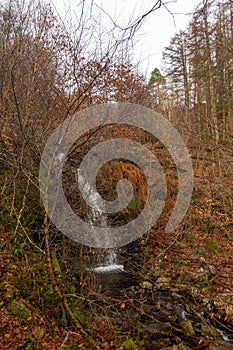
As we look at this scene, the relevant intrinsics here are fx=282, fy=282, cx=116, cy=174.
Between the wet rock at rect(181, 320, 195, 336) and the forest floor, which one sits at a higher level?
the forest floor

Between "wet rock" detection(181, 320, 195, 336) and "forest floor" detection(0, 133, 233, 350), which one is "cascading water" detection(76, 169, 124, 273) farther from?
"wet rock" detection(181, 320, 195, 336)

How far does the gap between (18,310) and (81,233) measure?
2.04m

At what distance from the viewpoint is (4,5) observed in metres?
7.73

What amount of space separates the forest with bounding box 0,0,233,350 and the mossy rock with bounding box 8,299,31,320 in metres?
0.01

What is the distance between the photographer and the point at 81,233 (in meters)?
5.50

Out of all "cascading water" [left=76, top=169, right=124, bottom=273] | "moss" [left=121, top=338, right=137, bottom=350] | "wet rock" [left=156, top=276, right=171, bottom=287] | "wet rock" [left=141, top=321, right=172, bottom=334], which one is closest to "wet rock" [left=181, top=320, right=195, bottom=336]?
"wet rock" [left=141, top=321, right=172, bottom=334]

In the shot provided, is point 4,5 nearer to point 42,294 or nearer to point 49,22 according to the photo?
point 49,22

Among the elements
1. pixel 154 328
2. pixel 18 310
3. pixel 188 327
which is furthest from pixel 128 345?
pixel 18 310

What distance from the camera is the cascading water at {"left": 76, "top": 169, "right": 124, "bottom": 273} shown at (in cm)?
645

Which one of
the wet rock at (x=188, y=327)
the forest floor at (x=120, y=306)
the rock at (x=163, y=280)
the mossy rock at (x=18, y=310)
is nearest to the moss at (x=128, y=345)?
the forest floor at (x=120, y=306)

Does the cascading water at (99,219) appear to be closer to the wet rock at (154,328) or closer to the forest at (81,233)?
the forest at (81,233)

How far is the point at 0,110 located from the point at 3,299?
3575 mm

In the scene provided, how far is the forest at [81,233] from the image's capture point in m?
3.88

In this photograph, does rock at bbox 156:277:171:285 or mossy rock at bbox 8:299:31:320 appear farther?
rock at bbox 156:277:171:285
